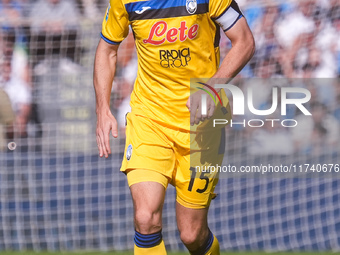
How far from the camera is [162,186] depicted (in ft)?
15.1

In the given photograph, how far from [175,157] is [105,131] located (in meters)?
0.50

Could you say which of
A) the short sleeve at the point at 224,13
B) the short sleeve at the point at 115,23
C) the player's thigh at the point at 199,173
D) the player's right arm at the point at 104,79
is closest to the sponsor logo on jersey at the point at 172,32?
the short sleeve at the point at 224,13

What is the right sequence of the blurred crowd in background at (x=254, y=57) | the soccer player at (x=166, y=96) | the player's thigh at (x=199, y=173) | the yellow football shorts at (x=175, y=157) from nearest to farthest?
the soccer player at (x=166, y=96) < the yellow football shorts at (x=175, y=157) < the player's thigh at (x=199, y=173) < the blurred crowd in background at (x=254, y=57)

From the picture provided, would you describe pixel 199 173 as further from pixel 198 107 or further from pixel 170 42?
pixel 170 42

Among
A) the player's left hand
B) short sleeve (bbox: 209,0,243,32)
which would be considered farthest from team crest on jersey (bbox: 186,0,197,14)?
the player's left hand

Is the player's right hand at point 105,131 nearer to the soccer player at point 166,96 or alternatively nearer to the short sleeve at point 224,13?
the soccer player at point 166,96

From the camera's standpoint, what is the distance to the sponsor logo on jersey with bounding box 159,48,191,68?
4.74 m

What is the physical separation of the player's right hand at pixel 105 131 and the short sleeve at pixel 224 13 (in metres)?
0.92

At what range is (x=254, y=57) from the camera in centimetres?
763

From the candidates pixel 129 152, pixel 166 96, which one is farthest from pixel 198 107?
pixel 129 152

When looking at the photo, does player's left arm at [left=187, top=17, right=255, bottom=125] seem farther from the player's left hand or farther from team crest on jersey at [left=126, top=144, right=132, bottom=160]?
team crest on jersey at [left=126, top=144, right=132, bottom=160]

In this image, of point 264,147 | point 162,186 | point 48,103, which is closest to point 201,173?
point 162,186

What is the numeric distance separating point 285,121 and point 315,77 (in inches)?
20.8

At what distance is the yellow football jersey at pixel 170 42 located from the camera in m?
4.68
